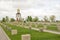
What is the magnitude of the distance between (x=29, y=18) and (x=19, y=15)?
29355 millimetres

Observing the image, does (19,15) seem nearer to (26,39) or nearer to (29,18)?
(29,18)

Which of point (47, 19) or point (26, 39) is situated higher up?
point (26, 39)

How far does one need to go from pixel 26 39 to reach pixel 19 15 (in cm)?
6418

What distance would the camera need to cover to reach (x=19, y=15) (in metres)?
77.4

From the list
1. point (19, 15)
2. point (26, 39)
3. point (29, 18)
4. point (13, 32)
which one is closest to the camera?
point (26, 39)

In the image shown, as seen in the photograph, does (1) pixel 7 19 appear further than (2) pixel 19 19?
Yes

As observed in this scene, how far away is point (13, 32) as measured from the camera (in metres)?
23.1

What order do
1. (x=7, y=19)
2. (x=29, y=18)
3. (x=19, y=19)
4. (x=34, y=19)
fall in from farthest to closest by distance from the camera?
(x=7, y=19)
(x=34, y=19)
(x=29, y=18)
(x=19, y=19)

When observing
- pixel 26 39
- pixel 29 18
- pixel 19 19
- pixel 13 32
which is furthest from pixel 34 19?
pixel 26 39

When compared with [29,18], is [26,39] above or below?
above

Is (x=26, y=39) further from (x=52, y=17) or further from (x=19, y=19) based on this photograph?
(x=52, y=17)

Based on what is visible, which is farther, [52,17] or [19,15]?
[52,17]

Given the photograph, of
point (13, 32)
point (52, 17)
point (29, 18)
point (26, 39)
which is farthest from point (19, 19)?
point (26, 39)

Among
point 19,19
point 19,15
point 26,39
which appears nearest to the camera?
point 26,39
